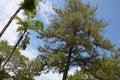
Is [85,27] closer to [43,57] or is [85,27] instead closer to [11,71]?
[43,57]

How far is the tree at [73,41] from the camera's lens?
30.8m

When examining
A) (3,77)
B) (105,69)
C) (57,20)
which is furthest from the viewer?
(3,77)

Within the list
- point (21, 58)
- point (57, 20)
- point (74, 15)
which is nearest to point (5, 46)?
point (21, 58)

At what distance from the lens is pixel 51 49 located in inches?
1281

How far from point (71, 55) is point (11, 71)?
1489cm

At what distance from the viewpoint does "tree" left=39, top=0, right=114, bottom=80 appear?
3079cm

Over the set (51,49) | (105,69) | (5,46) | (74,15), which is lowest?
(105,69)

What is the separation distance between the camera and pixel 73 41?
30656 mm

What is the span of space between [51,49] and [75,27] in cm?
360

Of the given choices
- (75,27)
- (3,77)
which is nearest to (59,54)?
(75,27)

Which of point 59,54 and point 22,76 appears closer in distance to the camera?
point 59,54

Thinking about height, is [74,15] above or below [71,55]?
above

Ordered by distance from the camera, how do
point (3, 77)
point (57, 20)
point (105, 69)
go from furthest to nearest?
point (3, 77), point (57, 20), point (105, 69)

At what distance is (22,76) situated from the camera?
143 feet
